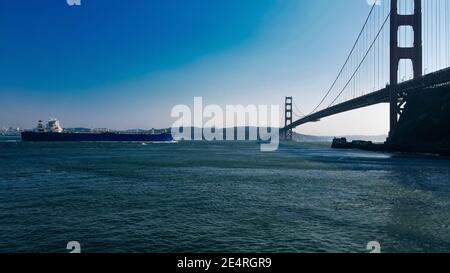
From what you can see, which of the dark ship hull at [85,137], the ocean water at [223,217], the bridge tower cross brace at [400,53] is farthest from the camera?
the dark ship hull at [85,137]

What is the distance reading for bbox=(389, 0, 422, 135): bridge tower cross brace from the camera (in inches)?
2483

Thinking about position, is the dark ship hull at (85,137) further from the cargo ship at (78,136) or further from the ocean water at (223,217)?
the ocean water at (223,217)

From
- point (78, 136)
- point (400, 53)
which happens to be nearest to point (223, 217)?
point (400, 53)

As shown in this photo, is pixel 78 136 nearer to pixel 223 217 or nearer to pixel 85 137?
pixel 85 137

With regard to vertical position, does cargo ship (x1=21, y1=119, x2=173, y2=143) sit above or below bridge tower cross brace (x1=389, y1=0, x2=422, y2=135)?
below

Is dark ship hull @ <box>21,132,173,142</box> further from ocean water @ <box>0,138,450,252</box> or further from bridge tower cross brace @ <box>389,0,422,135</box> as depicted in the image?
ocean water @ <box>0,138,450,252</box>

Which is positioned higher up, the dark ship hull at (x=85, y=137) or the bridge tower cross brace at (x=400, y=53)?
the bridge tower cross brace at (x=400, y=53)

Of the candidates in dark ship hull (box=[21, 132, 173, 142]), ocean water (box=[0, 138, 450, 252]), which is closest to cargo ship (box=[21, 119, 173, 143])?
dark ship hull (box=[21, 132, 173, 142])

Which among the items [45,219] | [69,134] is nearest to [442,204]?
[45,219]

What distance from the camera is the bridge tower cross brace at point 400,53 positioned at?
6306 cm

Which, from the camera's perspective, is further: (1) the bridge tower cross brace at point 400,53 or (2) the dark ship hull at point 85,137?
(2) the dark ship hull at point 85,137

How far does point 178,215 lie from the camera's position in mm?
12547

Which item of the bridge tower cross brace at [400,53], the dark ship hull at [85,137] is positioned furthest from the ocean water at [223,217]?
the dark ship hull at [85,137]

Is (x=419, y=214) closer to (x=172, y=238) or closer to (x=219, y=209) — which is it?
(x=219, y=209)
